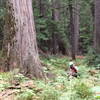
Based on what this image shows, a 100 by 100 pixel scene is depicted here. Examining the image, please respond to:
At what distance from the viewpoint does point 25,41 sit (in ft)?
22.9

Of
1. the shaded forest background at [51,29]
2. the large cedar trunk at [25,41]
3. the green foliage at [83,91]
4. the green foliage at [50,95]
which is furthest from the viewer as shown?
the shaded forest background at [51,29]

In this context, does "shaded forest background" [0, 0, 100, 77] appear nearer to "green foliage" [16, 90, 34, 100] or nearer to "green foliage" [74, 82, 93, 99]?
"green foliage" [16, 90, 34, 100]

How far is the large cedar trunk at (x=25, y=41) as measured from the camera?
6.72 metres

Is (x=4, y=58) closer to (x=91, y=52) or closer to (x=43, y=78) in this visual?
(x=43, y=78)

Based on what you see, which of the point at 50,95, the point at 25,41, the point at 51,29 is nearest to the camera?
the point at 50,95

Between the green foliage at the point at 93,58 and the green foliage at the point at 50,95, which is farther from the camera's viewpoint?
the green foliage at the point at 93,58

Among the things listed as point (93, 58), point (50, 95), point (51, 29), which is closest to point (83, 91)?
point (50, 95)

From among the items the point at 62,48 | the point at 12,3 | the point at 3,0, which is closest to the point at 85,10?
the point at 62,48

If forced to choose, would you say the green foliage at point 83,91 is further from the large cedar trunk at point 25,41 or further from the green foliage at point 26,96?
the large cedar trunk at point 25,41

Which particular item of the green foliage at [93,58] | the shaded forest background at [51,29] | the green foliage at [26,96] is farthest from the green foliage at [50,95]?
the green foliage at [93,58]

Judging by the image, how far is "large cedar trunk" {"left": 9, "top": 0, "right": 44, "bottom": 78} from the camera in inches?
265

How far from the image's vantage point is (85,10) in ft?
101

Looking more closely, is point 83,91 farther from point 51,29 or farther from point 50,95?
point 51,29

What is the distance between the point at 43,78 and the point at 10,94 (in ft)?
6.20
